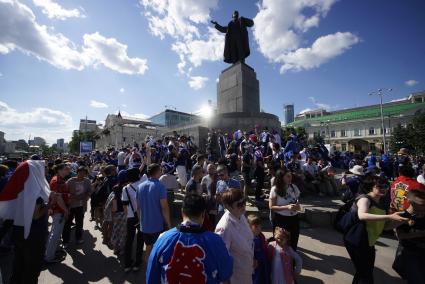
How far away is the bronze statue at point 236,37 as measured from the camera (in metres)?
22.8

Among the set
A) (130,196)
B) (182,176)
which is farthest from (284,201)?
(182,176)

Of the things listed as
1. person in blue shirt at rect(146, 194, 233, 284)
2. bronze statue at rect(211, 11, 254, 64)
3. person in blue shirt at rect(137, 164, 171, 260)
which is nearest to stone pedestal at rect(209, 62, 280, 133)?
bronze statue at rect(211, 11, 254, 64)

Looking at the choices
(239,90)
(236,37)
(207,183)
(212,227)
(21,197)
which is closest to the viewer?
(21,197)

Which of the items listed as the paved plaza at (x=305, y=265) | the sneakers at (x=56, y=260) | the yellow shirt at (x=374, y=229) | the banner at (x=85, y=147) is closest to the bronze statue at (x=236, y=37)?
the banner at (x=85, y=147)

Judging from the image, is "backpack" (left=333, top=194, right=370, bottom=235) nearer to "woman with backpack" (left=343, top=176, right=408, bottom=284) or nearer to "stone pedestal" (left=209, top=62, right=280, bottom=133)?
"woman with backpack" (left=343, top=176, right=408, bottom=284)

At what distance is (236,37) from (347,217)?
2250 cm

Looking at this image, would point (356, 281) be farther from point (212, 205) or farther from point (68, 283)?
point (68, 283)

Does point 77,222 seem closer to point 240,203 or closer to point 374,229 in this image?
point 240,203

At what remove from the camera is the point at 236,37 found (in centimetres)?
2284

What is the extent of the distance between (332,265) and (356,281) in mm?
1464

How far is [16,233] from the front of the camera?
333 cm

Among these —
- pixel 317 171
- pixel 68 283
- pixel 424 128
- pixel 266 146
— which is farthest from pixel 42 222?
pixel 424 128

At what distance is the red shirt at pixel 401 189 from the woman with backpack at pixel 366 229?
160cm

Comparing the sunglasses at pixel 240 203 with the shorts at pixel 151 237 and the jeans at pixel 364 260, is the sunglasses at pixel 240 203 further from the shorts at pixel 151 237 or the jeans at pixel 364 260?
the shorts at pixel 151 237
